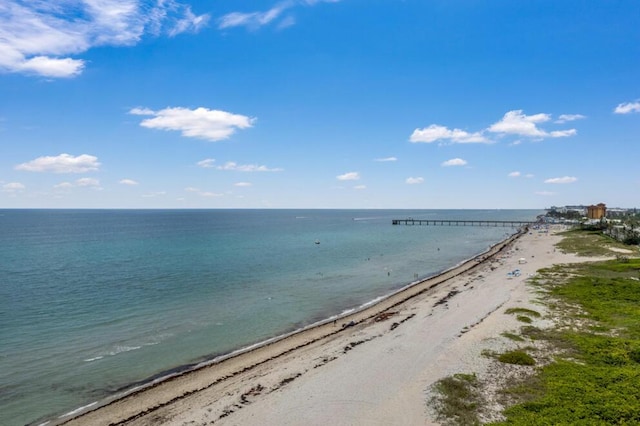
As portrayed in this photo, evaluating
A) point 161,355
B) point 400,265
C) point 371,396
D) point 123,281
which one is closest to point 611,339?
point 371,396

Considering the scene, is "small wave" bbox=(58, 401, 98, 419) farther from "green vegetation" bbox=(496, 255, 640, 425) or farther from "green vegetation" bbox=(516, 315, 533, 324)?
"green vegetation" bbox=(516, 315, 533, 324)

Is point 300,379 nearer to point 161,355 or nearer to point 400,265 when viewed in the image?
point 161,355

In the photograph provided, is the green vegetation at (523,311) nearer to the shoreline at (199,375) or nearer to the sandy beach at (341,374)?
the sandy beach at (341,374)

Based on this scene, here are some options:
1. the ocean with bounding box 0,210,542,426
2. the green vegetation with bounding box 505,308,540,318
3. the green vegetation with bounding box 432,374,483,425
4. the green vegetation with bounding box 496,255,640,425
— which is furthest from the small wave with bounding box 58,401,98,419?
the green vegetation with bounding box 505,308,540,318

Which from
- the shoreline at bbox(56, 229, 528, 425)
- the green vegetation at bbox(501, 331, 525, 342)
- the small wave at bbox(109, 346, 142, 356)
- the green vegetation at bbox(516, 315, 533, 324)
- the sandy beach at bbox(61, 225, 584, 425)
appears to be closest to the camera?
the sandy beach at bbox(61, 225, 584, 425)

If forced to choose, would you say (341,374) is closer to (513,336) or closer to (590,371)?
(513,336)
